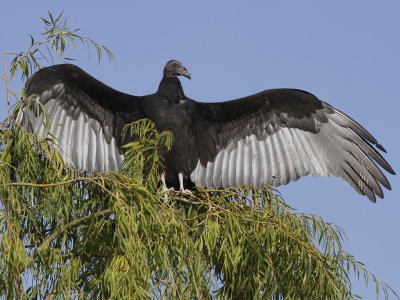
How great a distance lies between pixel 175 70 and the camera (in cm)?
834

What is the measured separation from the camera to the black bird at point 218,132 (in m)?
7.91

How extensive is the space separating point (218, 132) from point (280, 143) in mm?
617

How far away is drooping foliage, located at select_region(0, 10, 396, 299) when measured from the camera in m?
5.13

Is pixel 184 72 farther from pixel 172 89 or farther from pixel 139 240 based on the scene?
pixel 139 240

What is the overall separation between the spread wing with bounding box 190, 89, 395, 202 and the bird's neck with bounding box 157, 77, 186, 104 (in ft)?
0.84

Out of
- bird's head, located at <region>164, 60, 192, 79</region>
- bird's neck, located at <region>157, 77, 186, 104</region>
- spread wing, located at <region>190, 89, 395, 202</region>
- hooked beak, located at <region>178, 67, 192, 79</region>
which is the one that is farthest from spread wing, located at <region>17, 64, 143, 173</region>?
spread wing, located at <region>190, 89, 395, 202</region>

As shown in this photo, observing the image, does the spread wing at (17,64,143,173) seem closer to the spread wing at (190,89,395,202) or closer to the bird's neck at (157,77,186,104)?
the bird's neck at (157,77,186,104)

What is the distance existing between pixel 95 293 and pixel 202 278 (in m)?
0.68

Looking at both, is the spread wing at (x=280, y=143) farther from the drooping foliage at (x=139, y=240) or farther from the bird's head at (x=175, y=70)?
the drooping foliage at (x=139, y=240)

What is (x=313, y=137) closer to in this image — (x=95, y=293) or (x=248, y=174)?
(x=248, y=174)

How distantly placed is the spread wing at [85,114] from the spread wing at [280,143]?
0.74 meters

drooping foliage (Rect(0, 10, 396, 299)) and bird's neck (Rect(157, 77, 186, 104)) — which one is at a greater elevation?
bird's neck (Rect(157, 77, 186, 104))

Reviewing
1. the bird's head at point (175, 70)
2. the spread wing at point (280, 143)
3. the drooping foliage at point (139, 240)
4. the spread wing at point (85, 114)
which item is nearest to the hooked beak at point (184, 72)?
the bird's head at point (175, 70)

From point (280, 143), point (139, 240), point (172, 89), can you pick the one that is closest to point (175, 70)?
point (172, 89)
